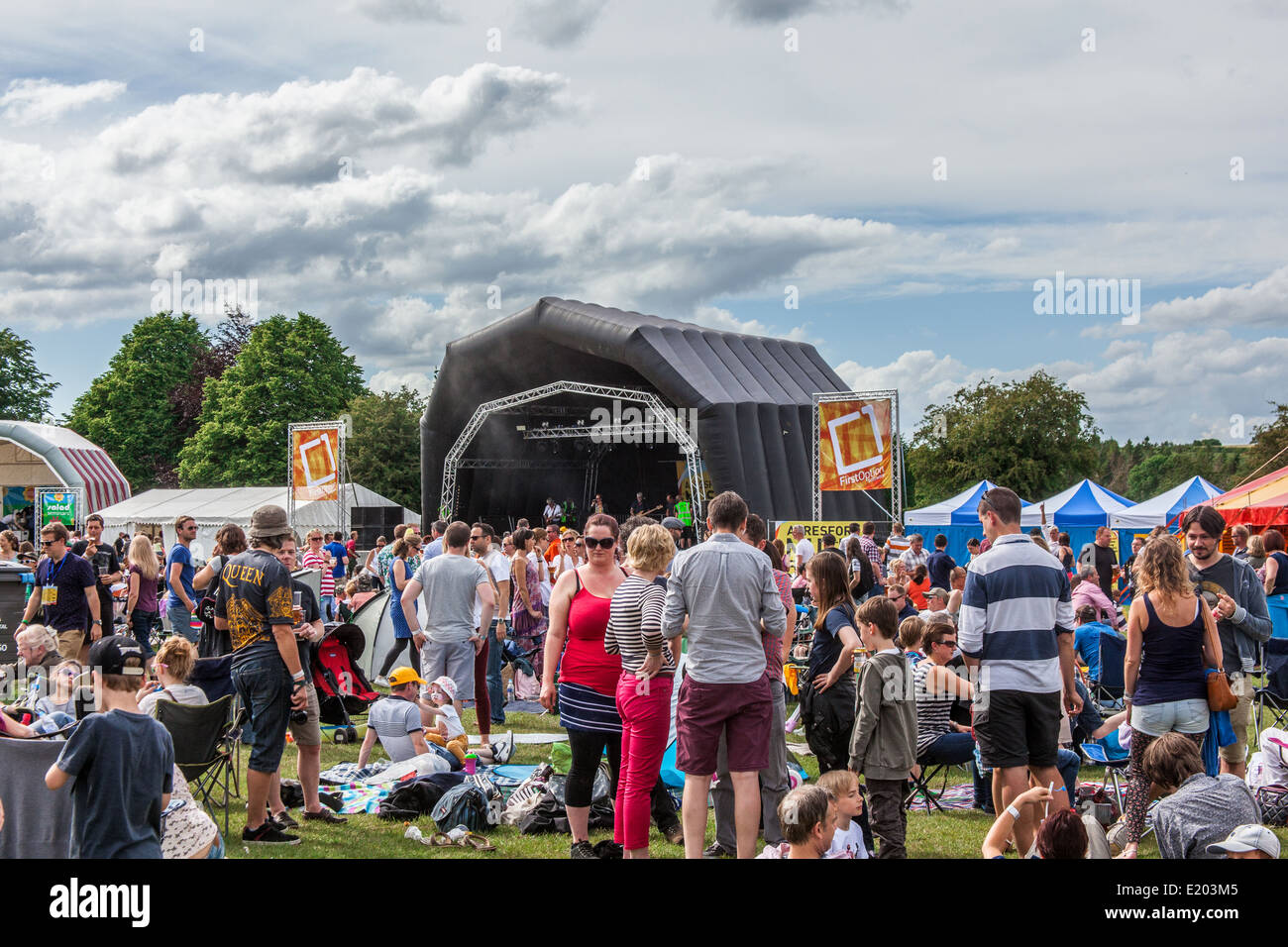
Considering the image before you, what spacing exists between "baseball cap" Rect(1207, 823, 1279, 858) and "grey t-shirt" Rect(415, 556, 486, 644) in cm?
452

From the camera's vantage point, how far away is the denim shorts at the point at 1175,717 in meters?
4.89

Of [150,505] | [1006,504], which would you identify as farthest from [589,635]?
[150,505]

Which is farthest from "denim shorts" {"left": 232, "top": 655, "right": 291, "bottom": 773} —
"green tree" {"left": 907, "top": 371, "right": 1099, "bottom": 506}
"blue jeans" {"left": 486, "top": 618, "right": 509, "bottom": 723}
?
"green tree" {"left": 907, "top": 371, "right": 1099, "bottom": 506}

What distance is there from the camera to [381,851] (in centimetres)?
534

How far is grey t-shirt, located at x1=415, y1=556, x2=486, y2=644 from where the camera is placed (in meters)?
6.86

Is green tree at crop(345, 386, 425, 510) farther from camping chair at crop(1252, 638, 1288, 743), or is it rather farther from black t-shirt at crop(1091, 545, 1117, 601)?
camping chair at crop(1252, 638, 1288, 743)

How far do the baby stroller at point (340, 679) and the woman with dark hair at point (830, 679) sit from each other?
3105mm

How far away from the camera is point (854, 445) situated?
59.2ft

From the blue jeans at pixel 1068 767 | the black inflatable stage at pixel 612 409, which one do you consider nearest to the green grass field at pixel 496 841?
the blue jeans at pixel 1068 767

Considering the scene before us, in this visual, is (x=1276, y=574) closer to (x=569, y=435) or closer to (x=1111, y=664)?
(x=1111, y=664)

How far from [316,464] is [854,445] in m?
11.9

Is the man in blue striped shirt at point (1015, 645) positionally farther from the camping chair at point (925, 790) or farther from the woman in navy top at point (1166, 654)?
the camping chair at point (925, 790)

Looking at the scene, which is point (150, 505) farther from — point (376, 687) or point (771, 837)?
A: point (771, 837)

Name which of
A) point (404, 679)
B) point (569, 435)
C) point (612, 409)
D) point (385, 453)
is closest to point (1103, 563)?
point (404, 679)
